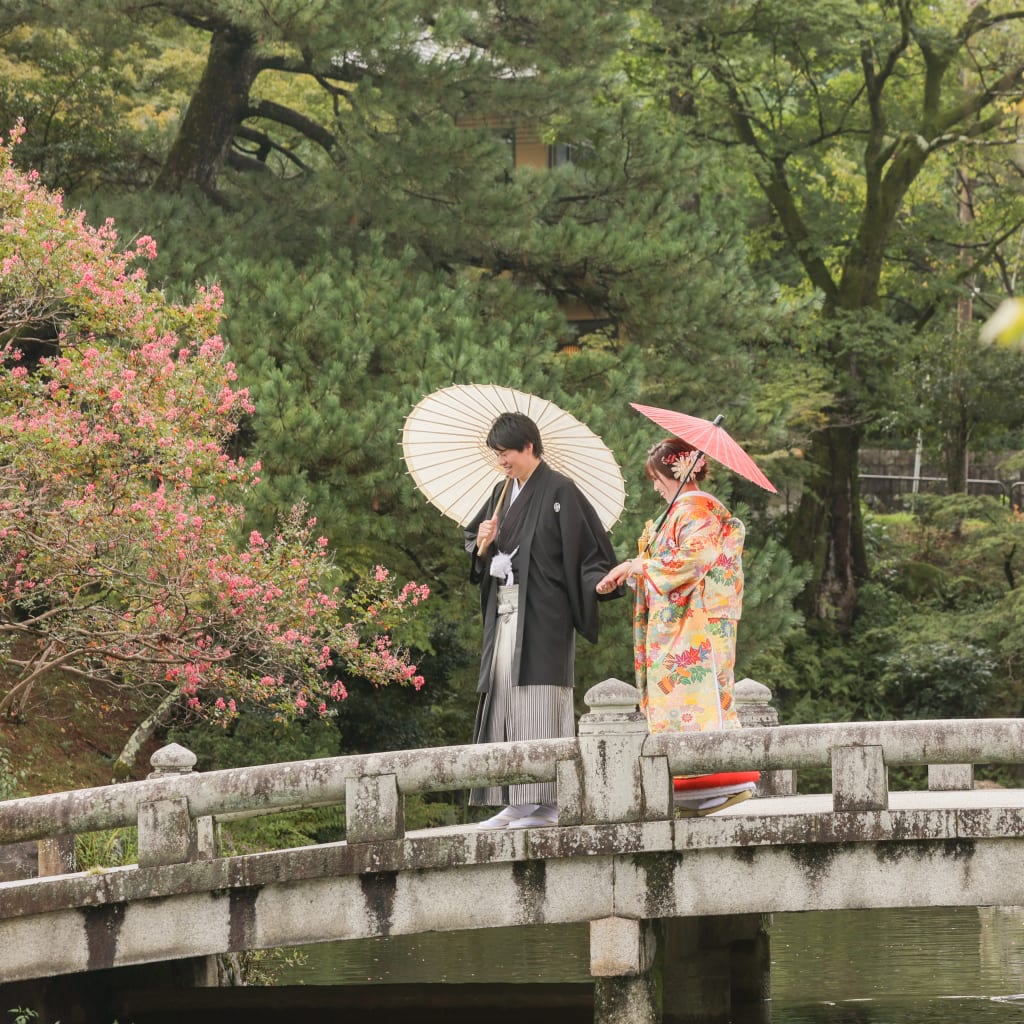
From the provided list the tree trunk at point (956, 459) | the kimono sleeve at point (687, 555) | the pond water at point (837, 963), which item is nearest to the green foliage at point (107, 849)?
the pond water at point (837, 963)

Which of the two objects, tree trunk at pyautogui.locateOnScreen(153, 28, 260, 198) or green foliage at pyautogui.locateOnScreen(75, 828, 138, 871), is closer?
green foliage at pyautogui.locateOnScreen(75, 828, 138, 871)

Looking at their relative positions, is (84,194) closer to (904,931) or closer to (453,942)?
(453,942)

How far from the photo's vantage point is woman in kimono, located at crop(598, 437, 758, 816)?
295 inches

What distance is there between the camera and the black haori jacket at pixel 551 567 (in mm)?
7637

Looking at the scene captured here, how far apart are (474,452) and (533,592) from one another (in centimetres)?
77

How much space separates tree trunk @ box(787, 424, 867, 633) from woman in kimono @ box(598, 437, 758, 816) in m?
15.4

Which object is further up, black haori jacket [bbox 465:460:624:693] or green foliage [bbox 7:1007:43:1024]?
black haori jacket [bbox 465:460:624:693]

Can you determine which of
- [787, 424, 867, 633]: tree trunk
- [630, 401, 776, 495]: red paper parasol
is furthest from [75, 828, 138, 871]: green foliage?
[787, 424, 867, 633]: tree trunk

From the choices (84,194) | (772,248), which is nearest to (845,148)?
(772,248)

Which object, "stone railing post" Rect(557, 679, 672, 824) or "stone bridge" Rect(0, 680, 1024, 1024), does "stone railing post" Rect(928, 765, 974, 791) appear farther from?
"stone railing post" Rect(557, 679, 672, 824)

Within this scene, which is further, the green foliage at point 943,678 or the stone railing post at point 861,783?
the green foliage at point 943,678

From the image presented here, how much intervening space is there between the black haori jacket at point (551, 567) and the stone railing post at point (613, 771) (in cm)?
35

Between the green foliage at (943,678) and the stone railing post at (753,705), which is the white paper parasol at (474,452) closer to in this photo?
the stone railing post at (753,705)

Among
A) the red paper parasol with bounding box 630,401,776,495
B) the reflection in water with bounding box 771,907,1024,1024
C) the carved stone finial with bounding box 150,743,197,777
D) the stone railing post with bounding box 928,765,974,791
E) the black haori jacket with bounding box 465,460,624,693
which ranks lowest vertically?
the reflection in water with bounding box 771,907,1024,1024
